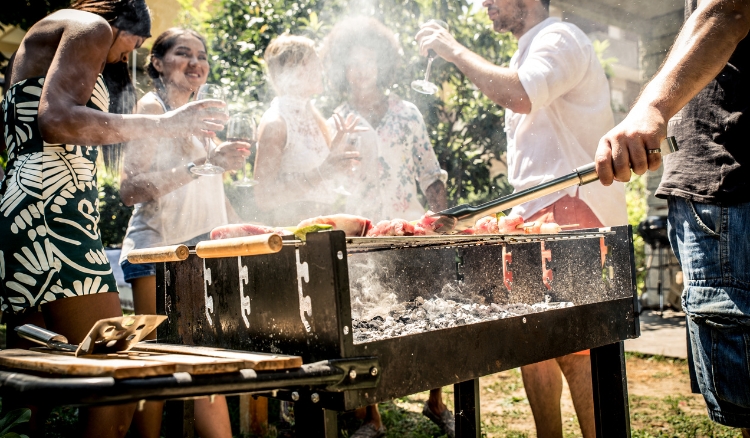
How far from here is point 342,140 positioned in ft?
12.2

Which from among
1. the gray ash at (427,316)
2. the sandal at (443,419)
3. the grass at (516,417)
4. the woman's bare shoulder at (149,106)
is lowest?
the grass at (516,417)

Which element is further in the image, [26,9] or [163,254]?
[26,9]

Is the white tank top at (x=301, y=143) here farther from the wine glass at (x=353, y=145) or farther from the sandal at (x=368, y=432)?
the sandal at (x=368, y=432)

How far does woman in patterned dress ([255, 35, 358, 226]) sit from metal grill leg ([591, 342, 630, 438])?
1782mm

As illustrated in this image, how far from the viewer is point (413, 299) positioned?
8.59 ft

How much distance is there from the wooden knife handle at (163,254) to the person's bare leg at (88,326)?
33 cm

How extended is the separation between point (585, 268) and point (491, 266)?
403mm

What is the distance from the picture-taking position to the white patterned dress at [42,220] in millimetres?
2131

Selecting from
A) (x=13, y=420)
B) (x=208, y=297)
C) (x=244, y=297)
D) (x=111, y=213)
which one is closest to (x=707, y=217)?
(x=244, y=297)

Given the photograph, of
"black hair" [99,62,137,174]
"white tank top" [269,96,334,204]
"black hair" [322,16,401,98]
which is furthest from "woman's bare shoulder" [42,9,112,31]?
"black hair" [322,16,401,98]

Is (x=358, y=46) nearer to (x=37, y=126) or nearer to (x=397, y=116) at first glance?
(x=397, y=116)

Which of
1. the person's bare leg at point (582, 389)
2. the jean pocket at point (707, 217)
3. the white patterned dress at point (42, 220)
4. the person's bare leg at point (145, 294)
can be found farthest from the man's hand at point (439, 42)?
the person's bare leg at point (145, 294)

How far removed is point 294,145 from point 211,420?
5.79ft

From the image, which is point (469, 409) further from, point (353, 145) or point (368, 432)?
point (353, 145)
